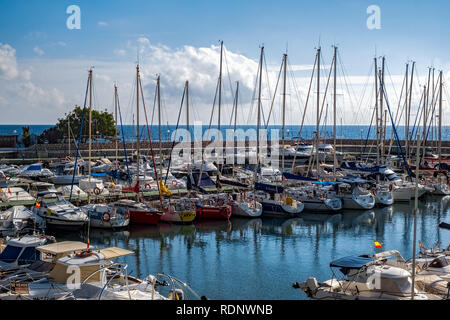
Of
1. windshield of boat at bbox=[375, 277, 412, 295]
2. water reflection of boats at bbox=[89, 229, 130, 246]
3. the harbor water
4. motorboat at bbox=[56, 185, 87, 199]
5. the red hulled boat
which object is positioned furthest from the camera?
motorboat at bbox=[56, 185, 87, 199]

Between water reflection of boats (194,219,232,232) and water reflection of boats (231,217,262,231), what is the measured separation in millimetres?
450

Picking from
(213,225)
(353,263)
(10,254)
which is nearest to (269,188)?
(213,225)

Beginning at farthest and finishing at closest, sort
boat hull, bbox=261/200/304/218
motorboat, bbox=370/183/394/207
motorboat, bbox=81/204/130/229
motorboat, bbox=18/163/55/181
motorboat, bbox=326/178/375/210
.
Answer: motorboat, bbox=18/163/55/181 < motorboat, bbox=370/183/394/207 < motorboat, bbox=326/178/375/210 < boat hull, bbox=261/200/304/218 < motorboat, bbox=81/204/130/229

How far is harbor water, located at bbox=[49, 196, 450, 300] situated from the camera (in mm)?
23494

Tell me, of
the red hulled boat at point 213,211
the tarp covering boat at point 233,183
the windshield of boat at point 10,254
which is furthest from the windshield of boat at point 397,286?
the tarp covering boat at point 233,183

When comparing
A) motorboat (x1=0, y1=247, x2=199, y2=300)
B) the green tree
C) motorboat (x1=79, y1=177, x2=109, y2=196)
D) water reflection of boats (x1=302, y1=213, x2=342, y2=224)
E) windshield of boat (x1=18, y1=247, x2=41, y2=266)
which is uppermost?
the green tree

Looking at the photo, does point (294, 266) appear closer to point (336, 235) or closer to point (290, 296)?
point (290, 296)

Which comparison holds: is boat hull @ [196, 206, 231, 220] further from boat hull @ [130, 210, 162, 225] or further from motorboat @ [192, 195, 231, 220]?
boat hull @ [130, 210, 162, 225]

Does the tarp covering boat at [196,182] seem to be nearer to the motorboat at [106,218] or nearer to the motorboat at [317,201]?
the motorboat at [317,201]

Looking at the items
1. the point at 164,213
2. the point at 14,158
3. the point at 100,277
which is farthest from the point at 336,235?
the point at 14,158

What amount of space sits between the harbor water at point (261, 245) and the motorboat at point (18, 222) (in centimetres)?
171

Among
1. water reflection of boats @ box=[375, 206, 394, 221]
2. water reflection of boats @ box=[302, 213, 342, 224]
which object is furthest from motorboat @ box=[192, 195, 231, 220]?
water reflection of boats @ box=[375, 206, 394, 221]

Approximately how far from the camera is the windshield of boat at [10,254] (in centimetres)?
2197

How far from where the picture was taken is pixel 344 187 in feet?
140
